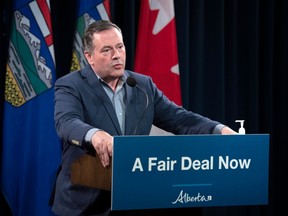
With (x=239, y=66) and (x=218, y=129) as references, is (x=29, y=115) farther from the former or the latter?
(x=239, y=66)

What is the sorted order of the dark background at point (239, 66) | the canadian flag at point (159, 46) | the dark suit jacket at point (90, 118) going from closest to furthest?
1. the dark suit jacket at point (90, 118)
2. the canadian flag at point (159, 46)
3. the dark background at point (239, 66)

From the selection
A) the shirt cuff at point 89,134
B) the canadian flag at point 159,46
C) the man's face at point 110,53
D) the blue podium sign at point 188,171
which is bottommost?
the blue podium sign at point 188,171

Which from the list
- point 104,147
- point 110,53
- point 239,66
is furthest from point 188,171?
point 239,66

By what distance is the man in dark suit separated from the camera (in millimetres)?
2072

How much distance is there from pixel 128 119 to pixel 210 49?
2119 mm

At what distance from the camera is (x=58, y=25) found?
352 centimetres

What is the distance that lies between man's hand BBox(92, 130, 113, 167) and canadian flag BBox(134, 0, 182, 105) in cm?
195

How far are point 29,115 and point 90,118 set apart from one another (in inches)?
48.9

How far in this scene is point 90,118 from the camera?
7.06ft

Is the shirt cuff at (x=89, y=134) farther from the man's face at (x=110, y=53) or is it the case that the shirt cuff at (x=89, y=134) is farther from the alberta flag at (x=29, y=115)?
the alberta flag at (x=29, y=115)

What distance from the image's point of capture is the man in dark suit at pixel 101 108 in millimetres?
2072

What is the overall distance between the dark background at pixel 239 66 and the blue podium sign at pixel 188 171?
2.06 m

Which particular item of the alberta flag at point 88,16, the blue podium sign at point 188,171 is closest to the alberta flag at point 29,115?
the alberta flag at point 88,16

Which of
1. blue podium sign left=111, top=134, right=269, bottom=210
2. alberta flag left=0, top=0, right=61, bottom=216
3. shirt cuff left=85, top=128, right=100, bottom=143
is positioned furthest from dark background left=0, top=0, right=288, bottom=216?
blue podium sign left=111, top=134, right=269, bottom=210
